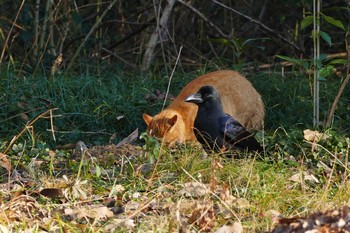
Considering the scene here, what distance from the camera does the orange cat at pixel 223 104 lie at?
7039 mm

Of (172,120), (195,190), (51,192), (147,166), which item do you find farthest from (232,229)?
(172,120)

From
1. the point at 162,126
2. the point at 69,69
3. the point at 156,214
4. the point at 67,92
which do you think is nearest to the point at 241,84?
the point at 162,126

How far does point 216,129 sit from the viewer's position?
6.45 metres

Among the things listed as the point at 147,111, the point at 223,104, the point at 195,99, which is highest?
the point at 195,99

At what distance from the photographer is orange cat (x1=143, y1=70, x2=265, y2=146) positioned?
7.04m

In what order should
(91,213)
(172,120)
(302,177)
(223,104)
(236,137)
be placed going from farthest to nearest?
(223,104), (172,120), (236,137), (302,177), (91,213)

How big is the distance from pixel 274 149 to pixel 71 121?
81.1 inches

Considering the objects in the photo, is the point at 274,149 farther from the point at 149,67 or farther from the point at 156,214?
the point at 149,67

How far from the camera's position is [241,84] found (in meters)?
7.82

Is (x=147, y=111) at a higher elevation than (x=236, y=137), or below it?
below

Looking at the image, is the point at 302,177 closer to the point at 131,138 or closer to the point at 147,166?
the point at 147,166

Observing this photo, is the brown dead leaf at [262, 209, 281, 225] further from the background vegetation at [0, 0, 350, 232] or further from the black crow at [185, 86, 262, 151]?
the black crow at [185, 86, 262, 151]

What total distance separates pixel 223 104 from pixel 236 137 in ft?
3.84

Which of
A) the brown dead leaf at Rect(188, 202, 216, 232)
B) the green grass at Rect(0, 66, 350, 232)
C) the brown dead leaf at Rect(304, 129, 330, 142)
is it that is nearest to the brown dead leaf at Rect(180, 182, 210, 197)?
the green grass at Rect(0, 66, 350, 232)
